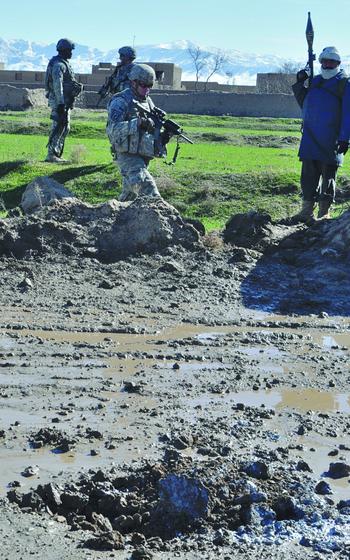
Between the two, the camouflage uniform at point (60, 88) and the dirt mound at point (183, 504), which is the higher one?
the camouflage uniform at point (60, 88)

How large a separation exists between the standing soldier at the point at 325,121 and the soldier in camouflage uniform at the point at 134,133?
→ 1.75 meters

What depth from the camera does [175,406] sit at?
669 centimetres

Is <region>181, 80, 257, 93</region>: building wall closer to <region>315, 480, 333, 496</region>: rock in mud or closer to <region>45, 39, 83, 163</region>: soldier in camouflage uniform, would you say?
<region>45, 39, 83, 163</region>: soldier in camouflage uniform

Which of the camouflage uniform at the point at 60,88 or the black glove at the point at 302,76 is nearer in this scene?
the black glove at the point at 302,76

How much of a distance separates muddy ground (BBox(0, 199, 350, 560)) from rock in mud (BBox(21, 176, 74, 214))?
2144 millimetres

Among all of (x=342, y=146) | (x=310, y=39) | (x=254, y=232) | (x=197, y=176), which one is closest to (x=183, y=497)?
(x=254, y=232)

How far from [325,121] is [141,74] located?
83.7 inches

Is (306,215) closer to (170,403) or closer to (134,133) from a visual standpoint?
(134,133)

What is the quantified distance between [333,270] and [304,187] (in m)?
2.07

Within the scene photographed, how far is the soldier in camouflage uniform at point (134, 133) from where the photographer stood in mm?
11859

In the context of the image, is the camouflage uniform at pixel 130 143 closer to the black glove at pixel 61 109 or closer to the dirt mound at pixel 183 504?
the black glove at pixel 61 109

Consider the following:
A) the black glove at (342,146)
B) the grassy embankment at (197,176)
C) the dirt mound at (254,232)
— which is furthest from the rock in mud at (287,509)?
the grassy embankment at (197,176)

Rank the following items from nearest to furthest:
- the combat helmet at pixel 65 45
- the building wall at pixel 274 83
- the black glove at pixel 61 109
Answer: the combat helmet at pixel 65 45
the black glove at pixel 61 109
the building wall at pixel 274 83

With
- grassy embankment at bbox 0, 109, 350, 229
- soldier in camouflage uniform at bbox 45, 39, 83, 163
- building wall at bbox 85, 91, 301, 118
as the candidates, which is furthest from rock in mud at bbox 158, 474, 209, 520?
building wall at bbox 85, 91, 301, 118
